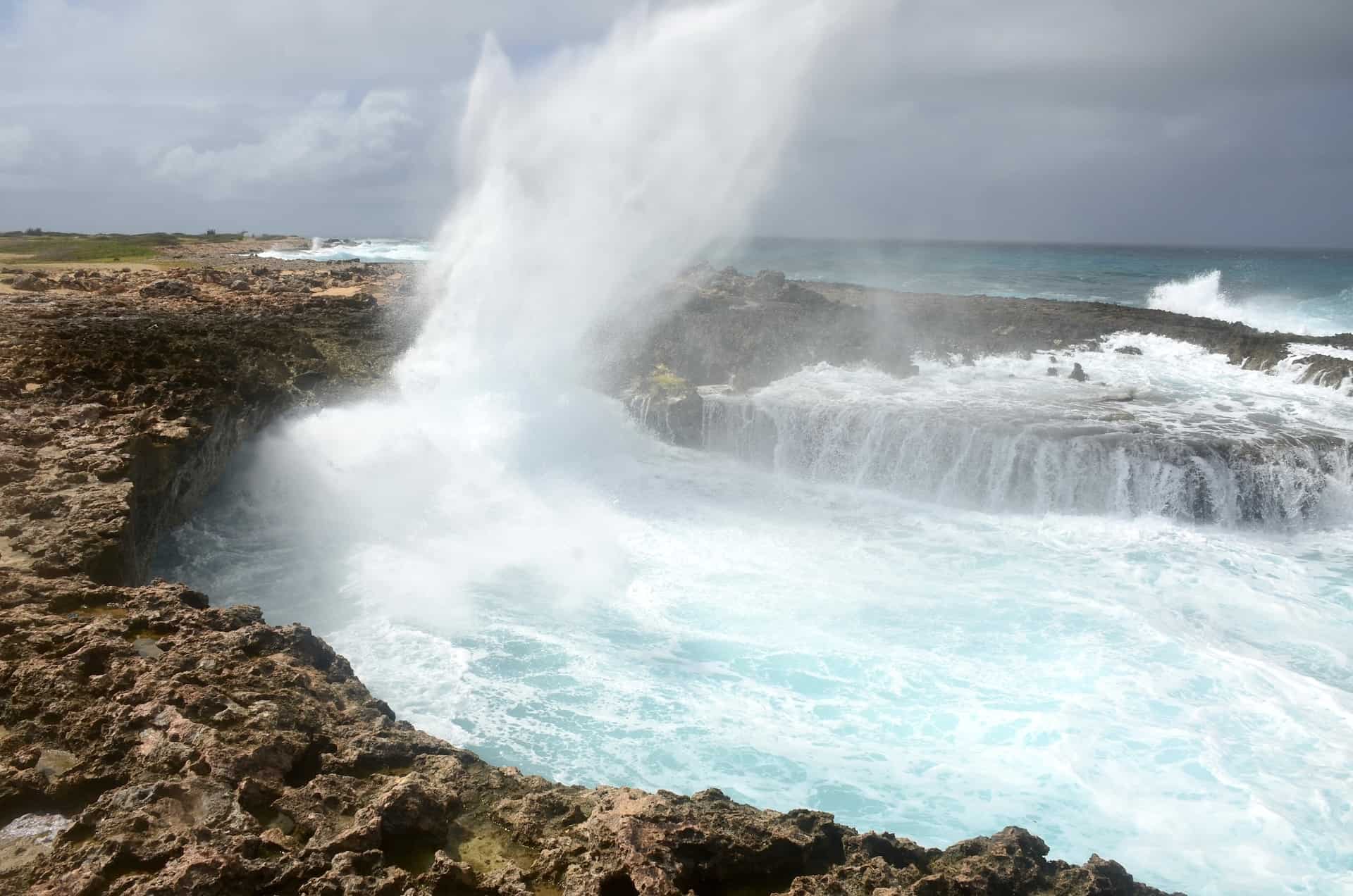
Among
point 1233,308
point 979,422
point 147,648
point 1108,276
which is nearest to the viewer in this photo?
point 147,648

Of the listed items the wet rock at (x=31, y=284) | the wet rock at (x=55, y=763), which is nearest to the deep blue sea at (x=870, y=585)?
the wet rock at (x=55, y=763)

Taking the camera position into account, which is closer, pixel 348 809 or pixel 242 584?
pixel 348 809

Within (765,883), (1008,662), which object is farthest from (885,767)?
(765,883)

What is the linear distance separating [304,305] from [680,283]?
41.6ft

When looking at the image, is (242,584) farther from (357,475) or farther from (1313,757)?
(1313,757)

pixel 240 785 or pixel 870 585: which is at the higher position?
pixel 240 785

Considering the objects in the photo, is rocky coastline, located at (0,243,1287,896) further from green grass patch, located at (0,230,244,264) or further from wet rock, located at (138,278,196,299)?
green grass patch, located at (0,230,244,264)

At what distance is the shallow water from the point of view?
8.46 metres

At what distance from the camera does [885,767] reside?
8844 mm

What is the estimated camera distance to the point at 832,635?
1155 cm

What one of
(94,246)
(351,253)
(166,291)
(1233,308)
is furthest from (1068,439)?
(351,253)

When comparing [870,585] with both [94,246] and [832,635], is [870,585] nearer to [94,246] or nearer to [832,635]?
[832,635]

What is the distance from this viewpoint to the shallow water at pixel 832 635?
8461mm

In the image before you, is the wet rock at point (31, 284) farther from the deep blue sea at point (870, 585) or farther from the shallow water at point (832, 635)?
the shallow water at point (832, 635)
